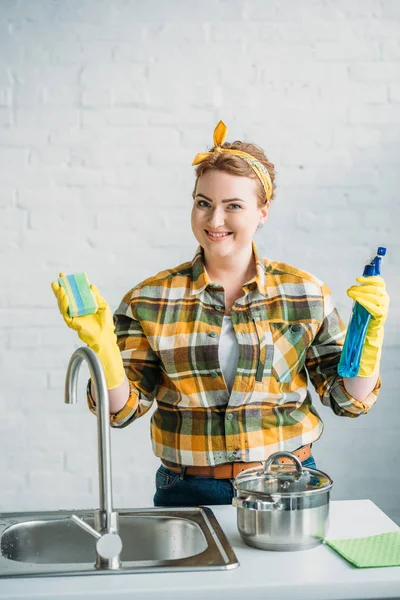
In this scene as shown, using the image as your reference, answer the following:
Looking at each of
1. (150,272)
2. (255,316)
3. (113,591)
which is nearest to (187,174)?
(150,272)

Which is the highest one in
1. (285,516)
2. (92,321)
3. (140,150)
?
(140,150)

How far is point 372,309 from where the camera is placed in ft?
5.56

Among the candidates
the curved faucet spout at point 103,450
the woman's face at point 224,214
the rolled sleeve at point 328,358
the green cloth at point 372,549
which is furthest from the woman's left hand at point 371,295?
the curved faucet spout at point 103,450

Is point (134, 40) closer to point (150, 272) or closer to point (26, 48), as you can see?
point (26, 48)

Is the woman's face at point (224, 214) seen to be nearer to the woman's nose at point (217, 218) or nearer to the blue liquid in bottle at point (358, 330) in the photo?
the woman's nose at point (217, 218)

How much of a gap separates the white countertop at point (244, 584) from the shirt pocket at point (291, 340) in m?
0.61

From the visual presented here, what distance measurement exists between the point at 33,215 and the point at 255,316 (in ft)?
3.96

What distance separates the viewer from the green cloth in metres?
1.34

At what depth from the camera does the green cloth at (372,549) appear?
1.34m

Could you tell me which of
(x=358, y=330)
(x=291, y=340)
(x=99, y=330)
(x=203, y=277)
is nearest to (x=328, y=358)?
(x=291, y=340)

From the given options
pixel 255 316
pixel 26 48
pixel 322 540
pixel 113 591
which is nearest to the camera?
pixel 113 591

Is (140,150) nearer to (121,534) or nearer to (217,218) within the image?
(217,218)

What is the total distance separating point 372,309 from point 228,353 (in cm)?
37

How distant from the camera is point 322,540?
1449 mm
